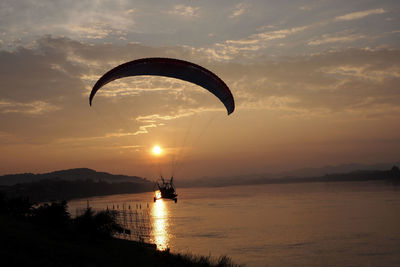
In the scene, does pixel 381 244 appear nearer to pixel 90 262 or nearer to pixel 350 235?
pixel 350 235

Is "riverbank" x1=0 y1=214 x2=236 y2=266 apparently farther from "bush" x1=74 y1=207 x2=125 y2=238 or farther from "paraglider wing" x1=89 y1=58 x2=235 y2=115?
"paraglider wing" x1=89 y1=58 x2=235 y2=115

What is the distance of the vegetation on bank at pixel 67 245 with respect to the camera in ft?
45.1

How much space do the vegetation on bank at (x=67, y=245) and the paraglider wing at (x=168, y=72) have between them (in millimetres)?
7937

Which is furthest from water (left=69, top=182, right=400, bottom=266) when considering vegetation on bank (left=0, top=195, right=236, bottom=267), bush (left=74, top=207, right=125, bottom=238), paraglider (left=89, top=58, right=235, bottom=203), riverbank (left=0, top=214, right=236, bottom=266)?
paraglider (left=89, top=58, right=235, bottom=203)

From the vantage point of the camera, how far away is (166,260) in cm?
1831

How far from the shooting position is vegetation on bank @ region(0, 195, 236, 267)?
541 inches

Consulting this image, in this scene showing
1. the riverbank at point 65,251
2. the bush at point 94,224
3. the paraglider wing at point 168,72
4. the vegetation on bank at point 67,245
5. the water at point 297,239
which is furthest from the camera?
the water at point 297,239

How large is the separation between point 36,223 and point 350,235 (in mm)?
50985

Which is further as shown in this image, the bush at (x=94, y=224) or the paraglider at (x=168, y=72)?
the paraglider at (x=168, y=72)

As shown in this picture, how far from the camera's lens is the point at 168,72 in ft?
73.8

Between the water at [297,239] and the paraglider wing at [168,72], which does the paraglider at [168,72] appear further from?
the water at [297,239]

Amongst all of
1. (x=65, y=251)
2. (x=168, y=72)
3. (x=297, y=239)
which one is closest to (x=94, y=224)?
(x=65, y=251)

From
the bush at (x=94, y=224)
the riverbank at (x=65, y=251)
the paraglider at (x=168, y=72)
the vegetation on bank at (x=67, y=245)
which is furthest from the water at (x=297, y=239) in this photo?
the paraglider at (x=168, y=72)

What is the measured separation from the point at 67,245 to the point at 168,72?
38.1 feet
